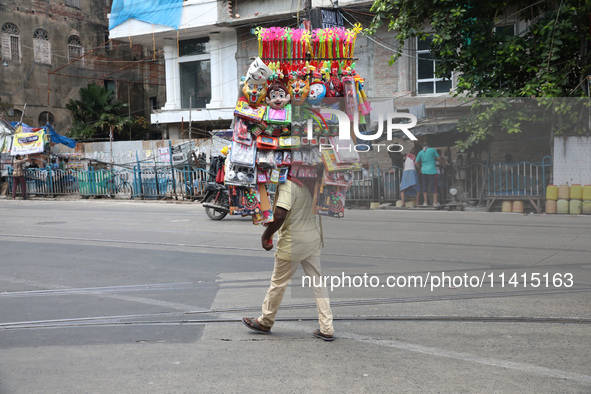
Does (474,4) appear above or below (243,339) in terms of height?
above

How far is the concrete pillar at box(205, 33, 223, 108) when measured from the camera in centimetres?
2602

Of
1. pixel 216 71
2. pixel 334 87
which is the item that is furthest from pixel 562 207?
pixel 216 71

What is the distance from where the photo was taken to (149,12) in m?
26.2

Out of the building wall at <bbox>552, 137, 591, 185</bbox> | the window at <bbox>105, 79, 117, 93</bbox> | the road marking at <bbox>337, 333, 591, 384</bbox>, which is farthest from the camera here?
the window at <bbox>105, 79, 117, 93</bbox>

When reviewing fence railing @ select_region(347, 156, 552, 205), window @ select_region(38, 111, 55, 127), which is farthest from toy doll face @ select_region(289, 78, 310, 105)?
window @ select_region(38, 111, 55, 127)

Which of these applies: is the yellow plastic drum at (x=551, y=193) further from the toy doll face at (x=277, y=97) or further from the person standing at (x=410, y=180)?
the toy doll face at (x=277, y=97)

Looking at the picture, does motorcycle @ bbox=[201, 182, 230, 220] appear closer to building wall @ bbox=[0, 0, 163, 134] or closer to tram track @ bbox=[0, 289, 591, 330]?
tram track @ bbox=[0, 289, 591, 330]

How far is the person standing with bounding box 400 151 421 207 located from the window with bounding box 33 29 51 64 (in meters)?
30.1

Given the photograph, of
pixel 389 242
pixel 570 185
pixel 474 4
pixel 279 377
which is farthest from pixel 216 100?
pixel 279 377

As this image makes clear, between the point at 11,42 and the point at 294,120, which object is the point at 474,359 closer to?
the point at 294,120

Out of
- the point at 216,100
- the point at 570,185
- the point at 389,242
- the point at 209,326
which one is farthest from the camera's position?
the point at 216,100

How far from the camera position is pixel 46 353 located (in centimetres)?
452

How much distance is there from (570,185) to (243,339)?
405cm

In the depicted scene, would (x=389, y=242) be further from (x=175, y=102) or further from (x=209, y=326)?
(x=175, y=102)
